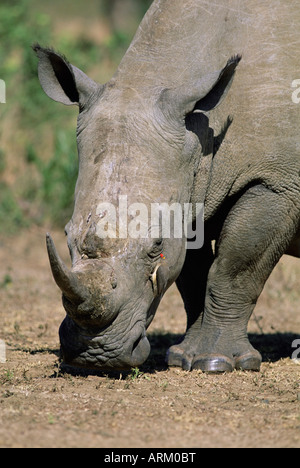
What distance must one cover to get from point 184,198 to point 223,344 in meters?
1.32

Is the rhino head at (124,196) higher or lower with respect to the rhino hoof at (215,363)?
higher

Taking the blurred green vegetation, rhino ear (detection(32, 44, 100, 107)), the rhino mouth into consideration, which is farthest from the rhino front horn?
the blurred green vegetation

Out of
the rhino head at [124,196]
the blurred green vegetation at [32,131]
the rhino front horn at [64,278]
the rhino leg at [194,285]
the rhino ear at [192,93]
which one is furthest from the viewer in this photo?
the blurred green vegetation at [32,131]

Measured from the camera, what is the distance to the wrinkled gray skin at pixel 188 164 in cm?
501

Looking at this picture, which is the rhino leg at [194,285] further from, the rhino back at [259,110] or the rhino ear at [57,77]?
the rhino ear at [57,77]

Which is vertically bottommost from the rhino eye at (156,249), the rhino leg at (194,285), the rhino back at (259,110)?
the rhino leg at (194,285)

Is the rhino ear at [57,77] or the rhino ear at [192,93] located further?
the rhino ear at [57,77]

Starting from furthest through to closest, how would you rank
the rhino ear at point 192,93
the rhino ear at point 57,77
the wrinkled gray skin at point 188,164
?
the rhino ear at point 57,77 < the rhino ear at point 192,93 < the wrinkled gray skin at point 188,164

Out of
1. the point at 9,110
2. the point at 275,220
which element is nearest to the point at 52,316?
the point at 275,220

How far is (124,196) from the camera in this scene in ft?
16.5

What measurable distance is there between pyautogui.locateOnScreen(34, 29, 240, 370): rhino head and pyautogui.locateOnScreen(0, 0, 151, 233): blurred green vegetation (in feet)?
18.3

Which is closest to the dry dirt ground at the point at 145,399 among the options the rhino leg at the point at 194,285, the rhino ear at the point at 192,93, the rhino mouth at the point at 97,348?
the rhino mouth at the point at 97,348

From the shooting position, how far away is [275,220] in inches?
233

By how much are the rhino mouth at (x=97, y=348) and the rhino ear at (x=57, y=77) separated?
1576 millimetres
